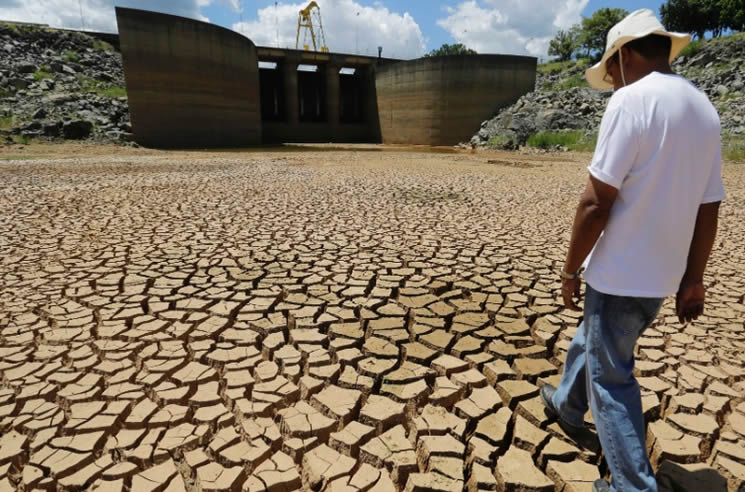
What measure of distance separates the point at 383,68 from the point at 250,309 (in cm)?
2850

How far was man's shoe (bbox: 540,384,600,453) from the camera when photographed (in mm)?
1655

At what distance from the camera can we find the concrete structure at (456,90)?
81.4 ft

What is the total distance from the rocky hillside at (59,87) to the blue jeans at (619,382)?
67.5ft

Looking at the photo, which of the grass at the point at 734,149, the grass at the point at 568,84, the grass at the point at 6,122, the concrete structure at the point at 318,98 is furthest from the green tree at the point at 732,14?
the grass at the point at 6,122

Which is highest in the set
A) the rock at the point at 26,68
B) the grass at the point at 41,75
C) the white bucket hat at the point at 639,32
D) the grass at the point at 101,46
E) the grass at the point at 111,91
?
the grass at the point at 101,46

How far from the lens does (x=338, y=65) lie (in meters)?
28.8

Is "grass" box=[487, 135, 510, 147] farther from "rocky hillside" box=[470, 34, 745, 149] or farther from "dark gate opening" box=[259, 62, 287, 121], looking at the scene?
"dark gate opening" box=[259, 62, 287, 121]

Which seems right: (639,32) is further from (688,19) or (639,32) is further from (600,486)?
(688,19)

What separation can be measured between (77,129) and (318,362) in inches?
791

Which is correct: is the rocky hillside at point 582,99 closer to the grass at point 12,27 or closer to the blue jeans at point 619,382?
the blue jeans at point 619,382

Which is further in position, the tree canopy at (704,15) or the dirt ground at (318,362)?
the tree canopy at (704,15)

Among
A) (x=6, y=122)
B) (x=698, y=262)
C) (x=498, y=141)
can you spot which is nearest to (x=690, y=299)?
(x=698, y=262)

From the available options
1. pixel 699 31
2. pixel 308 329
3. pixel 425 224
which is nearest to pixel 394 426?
pixel 308 329

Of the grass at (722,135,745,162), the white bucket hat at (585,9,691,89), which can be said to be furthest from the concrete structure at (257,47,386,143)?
the white bucket hat at (585,9,691,89)
